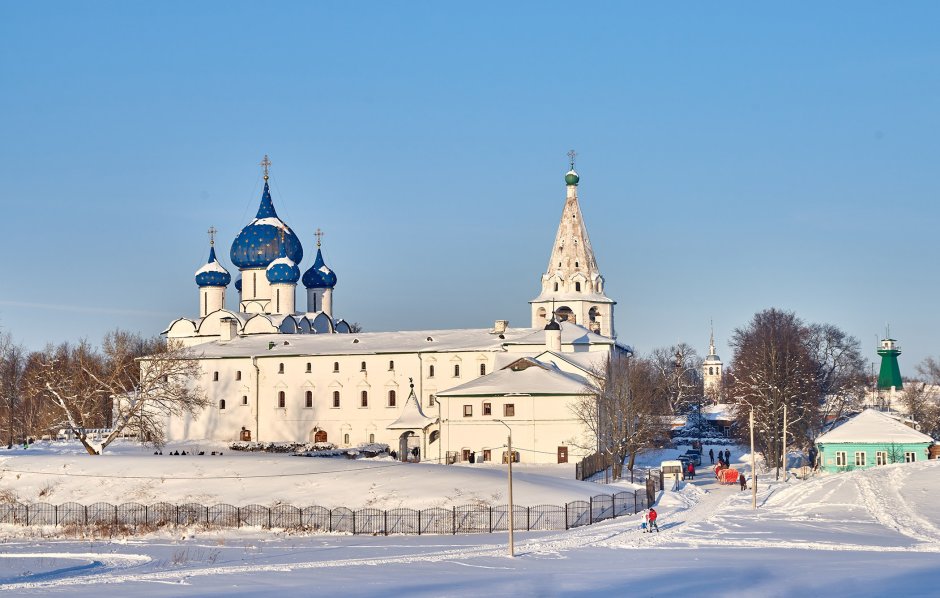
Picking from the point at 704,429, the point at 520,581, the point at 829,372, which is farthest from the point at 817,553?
the point at 704,429

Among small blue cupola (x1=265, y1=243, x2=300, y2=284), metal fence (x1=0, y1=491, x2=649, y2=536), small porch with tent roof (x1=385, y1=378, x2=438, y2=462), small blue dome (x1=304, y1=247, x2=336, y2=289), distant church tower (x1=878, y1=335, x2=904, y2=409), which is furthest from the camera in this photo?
distant church tower (x1=878, y1=335, x2=904, y2=409)

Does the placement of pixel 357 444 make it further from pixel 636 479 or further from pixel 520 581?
pixel 520 581

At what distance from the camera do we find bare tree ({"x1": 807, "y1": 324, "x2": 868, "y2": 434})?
7425cm

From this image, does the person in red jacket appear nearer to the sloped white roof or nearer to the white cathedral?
the sloped white roof

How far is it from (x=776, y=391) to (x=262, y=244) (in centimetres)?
3941

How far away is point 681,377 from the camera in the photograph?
376 ft

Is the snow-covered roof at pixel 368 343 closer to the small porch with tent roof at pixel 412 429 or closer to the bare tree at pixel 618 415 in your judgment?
the small porch with tent roof at pixel 412 429

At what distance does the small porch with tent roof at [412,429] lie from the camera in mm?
68938

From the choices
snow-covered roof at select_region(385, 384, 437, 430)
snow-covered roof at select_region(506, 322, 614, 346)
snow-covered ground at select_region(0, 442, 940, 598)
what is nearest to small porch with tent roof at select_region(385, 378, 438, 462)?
snow-covered roof at select_region(385, 384, 437, 430)

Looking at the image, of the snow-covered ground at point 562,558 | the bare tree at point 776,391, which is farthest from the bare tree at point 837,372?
the snow-covered ground at point 562,558

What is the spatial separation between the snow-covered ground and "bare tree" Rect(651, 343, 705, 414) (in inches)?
2307

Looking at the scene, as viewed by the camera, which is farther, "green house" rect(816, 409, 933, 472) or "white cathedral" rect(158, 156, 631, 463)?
"white cathedral" rect(158, 156, 631, 463)

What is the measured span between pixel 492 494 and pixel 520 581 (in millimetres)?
15353

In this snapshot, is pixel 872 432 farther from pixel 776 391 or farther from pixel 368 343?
pixel 368 343
